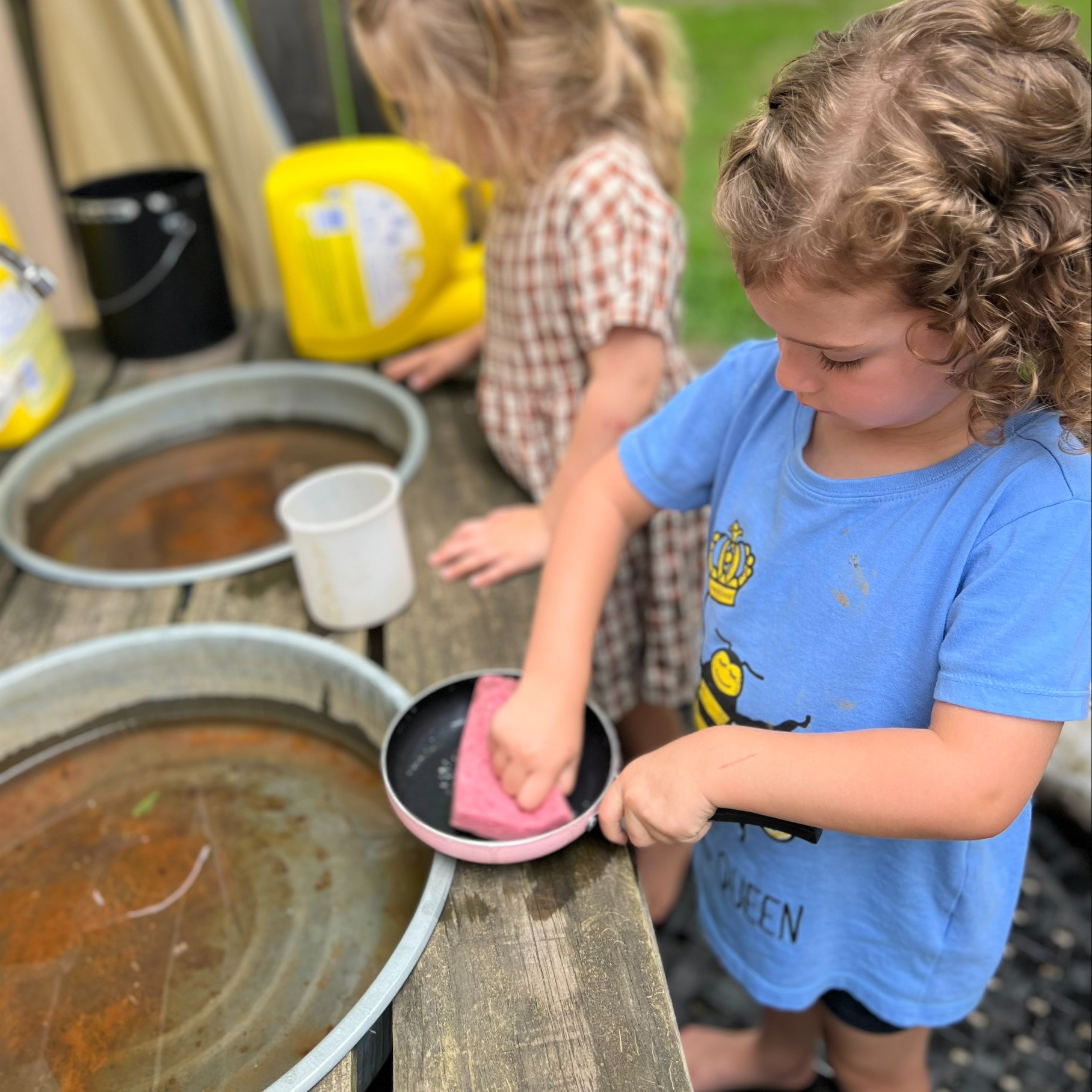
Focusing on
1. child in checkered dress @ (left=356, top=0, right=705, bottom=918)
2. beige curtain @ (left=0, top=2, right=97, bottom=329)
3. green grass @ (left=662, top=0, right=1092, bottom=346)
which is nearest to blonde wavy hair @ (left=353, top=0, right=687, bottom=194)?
child in checkered dress @ (left=356, top=0, right=705, bottom=918)

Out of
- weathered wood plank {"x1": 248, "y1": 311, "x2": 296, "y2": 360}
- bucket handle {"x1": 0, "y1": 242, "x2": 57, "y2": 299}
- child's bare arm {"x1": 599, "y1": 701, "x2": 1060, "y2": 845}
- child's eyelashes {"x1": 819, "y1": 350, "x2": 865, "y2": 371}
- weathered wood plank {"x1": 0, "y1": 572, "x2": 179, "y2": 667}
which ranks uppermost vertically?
child's eyelashes {"x1": 819, "y1": 350, "x2": 865, "y2": 371}

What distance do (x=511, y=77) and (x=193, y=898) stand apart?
0.99 m

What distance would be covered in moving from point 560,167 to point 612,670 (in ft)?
2.29

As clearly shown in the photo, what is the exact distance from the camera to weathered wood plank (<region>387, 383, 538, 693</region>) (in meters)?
1.10

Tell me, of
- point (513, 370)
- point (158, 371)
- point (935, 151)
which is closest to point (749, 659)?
point (935, 151)

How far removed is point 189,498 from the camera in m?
1.53

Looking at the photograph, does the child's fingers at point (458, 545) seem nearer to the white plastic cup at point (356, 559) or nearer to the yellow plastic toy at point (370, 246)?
the white plastic cup at point (356, 559)

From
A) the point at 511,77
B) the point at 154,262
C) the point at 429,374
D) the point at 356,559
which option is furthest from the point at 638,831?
the point at 154,262

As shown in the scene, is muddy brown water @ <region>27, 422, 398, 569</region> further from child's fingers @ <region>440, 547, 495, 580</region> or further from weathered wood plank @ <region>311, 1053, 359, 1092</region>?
weathered wood plank @ <region>311, 1053, 359, 1092</region>

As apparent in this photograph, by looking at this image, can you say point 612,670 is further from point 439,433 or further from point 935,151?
point 935,151

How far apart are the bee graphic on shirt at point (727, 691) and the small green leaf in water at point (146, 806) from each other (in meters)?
0.57

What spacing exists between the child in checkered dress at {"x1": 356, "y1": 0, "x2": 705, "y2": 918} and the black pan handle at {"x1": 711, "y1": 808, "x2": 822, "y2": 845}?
0.53m

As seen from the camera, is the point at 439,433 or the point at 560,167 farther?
the point at 439,433

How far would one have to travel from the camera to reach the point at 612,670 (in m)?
1.49
